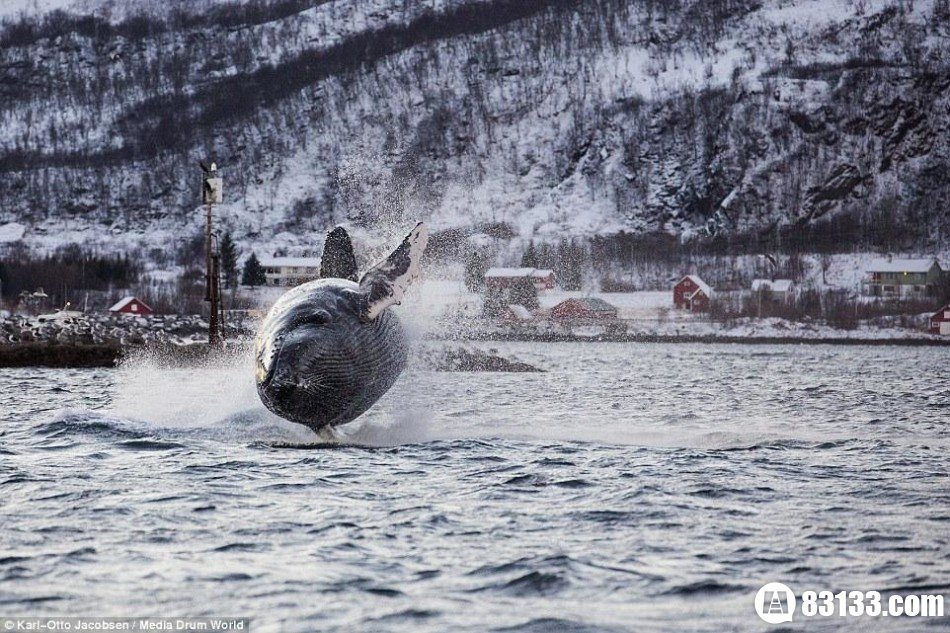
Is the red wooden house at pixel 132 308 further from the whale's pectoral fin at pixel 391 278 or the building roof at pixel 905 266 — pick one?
the whale's pectoral fin at pixel 391 278

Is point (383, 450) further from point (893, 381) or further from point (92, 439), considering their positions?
point (893, 381)

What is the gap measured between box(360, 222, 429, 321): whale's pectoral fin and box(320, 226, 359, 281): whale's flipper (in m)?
→ 2.17

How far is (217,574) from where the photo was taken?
35.8 feet

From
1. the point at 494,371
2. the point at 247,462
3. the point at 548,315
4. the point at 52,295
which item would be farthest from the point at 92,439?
the point at 52,295

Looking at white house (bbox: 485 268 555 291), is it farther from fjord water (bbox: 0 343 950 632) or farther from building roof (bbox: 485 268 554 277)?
fjord water (bbox: 0 343 950 632)

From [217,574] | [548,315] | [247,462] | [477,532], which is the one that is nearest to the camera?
[217,574]

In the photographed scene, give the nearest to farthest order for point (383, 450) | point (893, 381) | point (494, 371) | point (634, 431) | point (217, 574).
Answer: point (217, 574) → point (383, 450) → point (634, 431) → point (893, 381) → point (494, 371)

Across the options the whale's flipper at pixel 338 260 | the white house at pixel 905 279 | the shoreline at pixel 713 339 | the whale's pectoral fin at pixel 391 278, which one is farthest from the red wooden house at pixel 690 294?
the whale's pectoral fin at pixel 391 278

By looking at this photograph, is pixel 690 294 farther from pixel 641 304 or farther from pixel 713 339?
pixel 713 339

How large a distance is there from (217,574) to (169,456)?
23.5 ft

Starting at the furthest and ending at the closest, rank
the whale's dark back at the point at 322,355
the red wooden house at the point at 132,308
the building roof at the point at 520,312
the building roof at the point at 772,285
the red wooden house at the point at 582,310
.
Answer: the building roof at the point at 772,285, the building roof at the point at 520,312, the red wooden house at the point at 582,310, the red wooden house at the point at 132,308, the whale's dark back at the point at 322,355

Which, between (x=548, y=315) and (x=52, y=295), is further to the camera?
(x=52, y=295)

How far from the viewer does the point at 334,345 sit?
16.9 m

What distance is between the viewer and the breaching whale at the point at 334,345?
16.6 m
